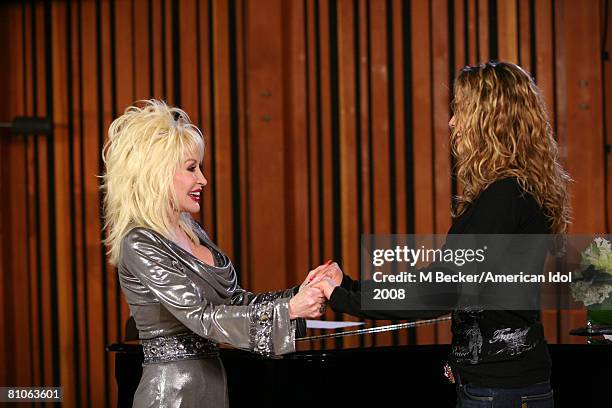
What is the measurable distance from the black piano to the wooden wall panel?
236 centimetres

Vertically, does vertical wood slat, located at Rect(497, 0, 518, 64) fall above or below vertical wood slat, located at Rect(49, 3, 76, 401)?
above

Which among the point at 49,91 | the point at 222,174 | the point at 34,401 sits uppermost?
the point at 49,91

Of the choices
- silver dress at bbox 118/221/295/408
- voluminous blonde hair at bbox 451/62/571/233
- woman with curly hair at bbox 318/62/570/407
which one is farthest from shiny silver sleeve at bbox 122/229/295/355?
voluminous blonde hair at bbox 451/62/571/233

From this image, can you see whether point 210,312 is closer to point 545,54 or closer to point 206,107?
point 206,107

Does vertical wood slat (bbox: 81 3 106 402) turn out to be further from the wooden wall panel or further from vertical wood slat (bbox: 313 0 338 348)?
vertical wood slat (bbox: 313 0 338 348)

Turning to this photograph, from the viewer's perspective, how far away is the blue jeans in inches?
89.3

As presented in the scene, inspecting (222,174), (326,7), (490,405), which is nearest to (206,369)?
(490,405)

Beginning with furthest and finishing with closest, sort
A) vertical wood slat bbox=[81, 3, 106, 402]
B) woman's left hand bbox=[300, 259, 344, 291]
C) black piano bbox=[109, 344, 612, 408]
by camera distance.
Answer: vertical wood slat bbox=[81, 3, 106, 402], black piano bbox=[109, 344, 612, 408], woman's left hand bbox=[300, 259, 344, 291]

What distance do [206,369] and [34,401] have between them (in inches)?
149

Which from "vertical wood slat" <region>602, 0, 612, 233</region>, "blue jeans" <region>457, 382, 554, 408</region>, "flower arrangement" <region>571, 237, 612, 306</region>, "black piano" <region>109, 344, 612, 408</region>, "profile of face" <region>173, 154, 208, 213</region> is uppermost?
"vertical wood slat" <region>602, 0, 612, 233</region>

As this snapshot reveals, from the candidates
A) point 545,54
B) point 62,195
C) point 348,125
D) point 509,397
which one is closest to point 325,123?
point 348,125

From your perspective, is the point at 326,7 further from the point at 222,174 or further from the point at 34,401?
the point at 34,401

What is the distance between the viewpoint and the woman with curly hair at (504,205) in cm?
226

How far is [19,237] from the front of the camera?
19.6ft
